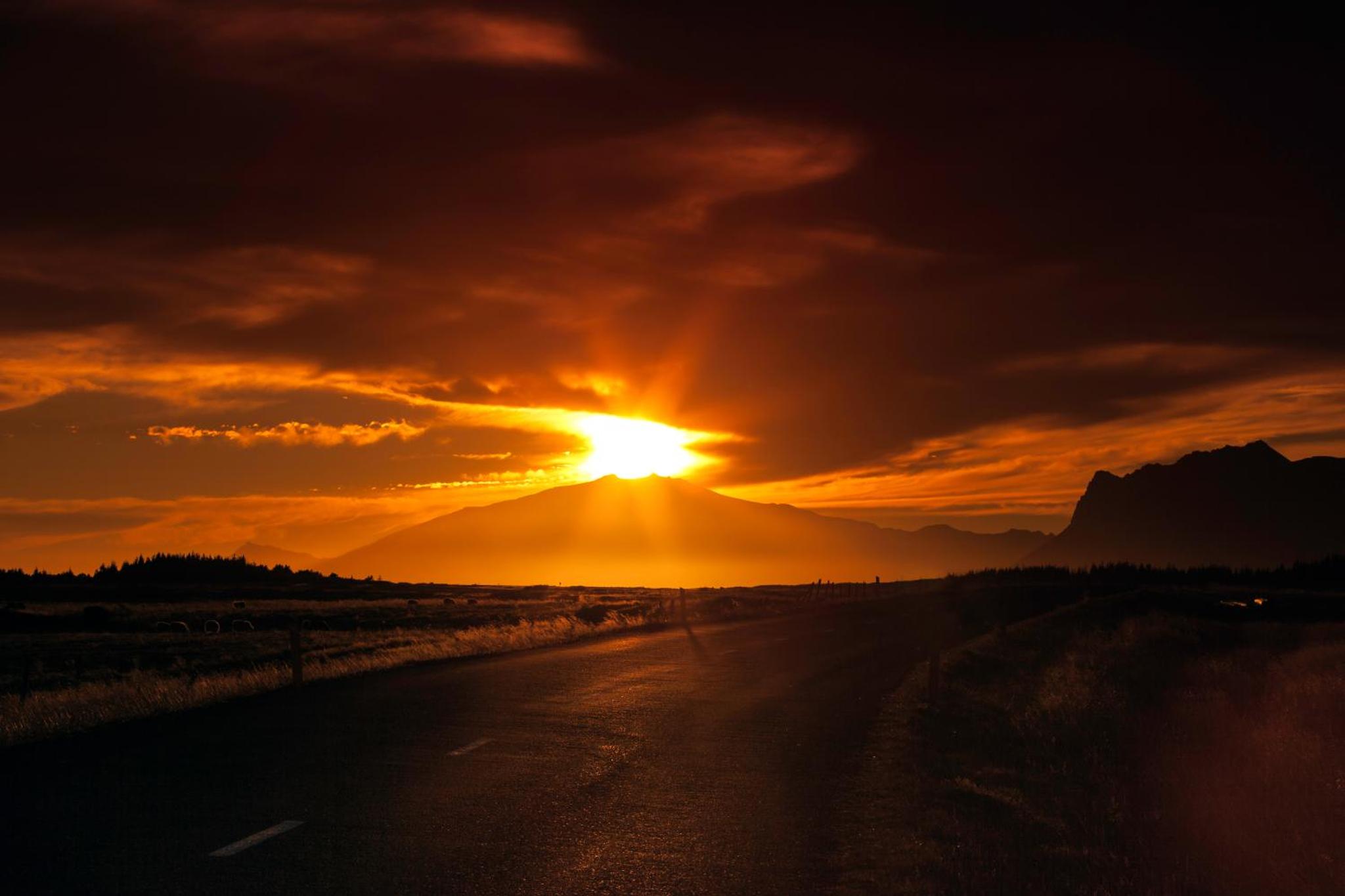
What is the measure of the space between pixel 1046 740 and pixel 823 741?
4062mm

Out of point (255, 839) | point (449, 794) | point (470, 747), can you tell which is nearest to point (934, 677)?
point (470, 747)

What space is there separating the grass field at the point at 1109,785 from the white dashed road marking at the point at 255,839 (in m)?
5.02

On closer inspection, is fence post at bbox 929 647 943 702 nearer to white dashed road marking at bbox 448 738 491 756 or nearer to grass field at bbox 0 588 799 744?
white dashed road marking at bbox 448 738 491 756

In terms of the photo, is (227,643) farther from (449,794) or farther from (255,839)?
(255,839)

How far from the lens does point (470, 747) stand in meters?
14.1

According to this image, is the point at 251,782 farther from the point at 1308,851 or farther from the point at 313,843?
the point at 1308,851

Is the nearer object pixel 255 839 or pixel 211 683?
pixel 255 839

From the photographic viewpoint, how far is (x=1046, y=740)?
56.3 ft

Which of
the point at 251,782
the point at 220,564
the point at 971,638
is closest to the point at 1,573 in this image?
the point at 220,564

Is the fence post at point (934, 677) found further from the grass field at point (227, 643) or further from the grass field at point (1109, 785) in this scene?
the grass field at point (227, 643)

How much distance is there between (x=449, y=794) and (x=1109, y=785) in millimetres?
8371

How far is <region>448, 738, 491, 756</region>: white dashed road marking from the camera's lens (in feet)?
44.9

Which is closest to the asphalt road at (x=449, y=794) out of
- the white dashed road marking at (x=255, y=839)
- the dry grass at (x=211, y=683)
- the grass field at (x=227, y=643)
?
the white dashed road marking at (x=255, y=839)

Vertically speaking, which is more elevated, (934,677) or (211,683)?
(211,683)
